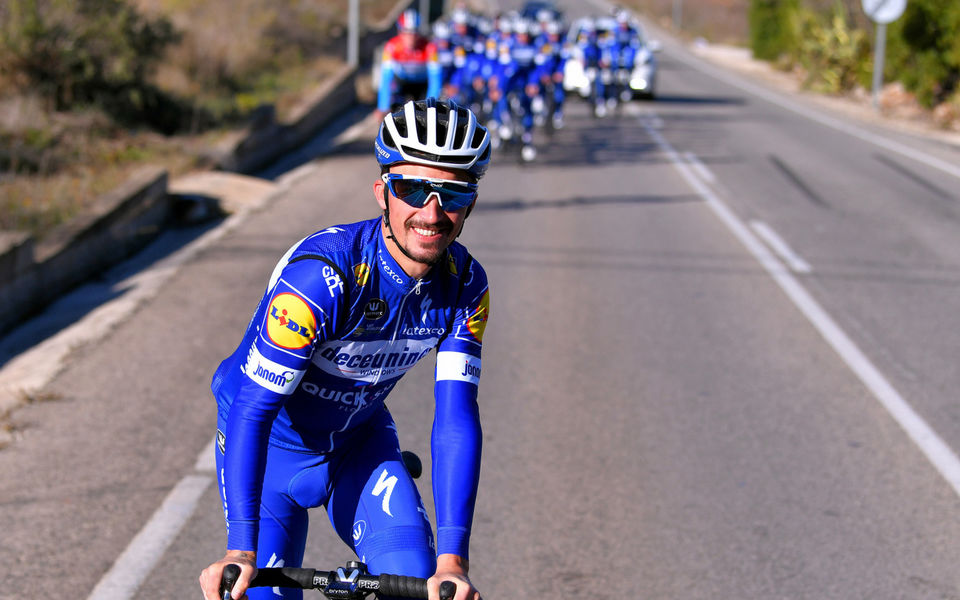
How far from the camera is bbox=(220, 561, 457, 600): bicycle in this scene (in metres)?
2.68

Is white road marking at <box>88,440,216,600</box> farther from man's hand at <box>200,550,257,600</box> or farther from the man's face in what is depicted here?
the man's face

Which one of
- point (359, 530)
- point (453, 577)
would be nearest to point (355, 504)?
point (359, 530)

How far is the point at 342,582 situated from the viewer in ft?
8.95

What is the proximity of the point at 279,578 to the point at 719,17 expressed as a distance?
88081 millimetres

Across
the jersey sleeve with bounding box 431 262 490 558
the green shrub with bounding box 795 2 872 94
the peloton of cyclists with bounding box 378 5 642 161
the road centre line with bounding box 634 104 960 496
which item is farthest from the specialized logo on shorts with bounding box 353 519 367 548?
the green shrub with bounding box 795 2 872 94

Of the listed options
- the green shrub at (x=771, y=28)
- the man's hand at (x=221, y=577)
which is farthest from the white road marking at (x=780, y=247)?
the green shrub at (x=771, y=28)

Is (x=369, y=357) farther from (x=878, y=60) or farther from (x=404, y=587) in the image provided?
(x=878, y=60)

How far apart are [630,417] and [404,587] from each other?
4308 mm

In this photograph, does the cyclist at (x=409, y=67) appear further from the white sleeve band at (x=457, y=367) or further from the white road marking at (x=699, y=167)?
the white sleeve band at (x=457, y=367)

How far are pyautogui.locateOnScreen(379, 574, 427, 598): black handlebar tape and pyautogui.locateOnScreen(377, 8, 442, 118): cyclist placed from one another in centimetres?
1527

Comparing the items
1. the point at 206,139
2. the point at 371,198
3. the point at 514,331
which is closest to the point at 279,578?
the point at 514,331

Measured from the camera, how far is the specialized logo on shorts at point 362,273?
9.97ft

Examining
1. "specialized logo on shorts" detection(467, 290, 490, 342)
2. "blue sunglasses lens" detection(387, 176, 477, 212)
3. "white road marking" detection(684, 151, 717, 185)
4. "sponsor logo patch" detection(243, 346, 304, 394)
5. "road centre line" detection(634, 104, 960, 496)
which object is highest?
"blue sunglasses lens" detection(387, 176, 477, 212)

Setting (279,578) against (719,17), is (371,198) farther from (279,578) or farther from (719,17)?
(719,17)
